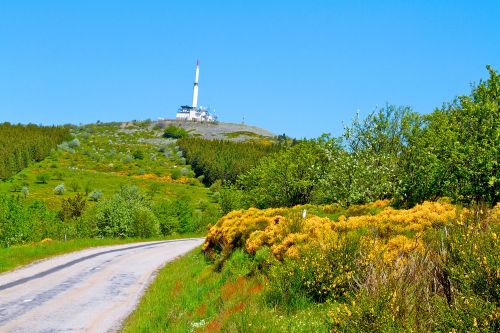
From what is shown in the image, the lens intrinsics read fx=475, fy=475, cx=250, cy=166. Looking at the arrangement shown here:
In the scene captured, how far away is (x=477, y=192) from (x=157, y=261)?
21512 mm

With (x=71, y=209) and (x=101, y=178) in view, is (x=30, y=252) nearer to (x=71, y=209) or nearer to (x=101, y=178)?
(x=71, y=209)

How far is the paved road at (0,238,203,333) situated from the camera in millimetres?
16438

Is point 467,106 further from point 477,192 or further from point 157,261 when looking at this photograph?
point 157,261

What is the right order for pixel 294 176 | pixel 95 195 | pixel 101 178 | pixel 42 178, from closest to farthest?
pixel 294 176 < pixel 95 195 < pixel 42 178 < pixel 101 178

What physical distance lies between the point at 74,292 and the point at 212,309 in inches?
362

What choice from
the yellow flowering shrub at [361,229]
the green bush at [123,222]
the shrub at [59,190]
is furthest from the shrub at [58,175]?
the yellow flowering shrub at [361,229]

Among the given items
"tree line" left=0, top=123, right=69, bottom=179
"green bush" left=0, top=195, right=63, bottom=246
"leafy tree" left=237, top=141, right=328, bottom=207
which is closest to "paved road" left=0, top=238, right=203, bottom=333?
"leafy tree" left=237, top=141, right=328, bottom=207

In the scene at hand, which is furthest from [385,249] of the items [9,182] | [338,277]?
[9,182]

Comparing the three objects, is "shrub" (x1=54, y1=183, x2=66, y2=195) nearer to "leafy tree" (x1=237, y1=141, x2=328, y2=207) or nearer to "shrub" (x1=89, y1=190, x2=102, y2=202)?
"shrub" (x1=89, y1=190, x2=102, y2=202)

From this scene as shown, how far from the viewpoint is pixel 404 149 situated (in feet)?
117

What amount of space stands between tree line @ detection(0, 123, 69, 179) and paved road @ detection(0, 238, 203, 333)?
116m

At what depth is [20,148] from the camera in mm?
156250

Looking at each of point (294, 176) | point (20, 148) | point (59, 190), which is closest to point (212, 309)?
point (294, 176)

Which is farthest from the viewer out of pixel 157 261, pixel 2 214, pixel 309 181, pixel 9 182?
pixel 9 182
